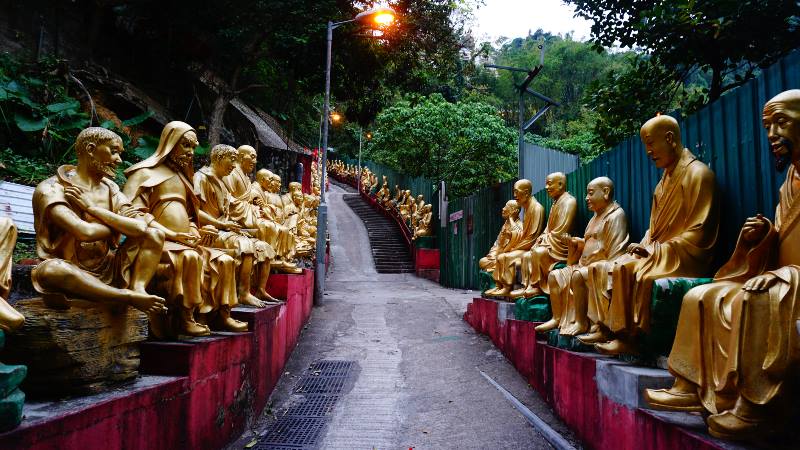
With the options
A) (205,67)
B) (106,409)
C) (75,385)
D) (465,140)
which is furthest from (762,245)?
(465,140)

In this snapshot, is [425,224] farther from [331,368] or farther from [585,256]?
[585,256]

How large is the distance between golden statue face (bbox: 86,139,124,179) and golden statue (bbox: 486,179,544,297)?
5.29 metres

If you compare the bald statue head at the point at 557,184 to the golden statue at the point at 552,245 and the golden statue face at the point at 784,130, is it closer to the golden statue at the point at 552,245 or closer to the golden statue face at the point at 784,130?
the golden statue at the point at 552,245

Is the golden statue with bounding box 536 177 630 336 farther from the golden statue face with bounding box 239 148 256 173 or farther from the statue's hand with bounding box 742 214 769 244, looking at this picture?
the golden statue face with bounding box 239 148 256 173

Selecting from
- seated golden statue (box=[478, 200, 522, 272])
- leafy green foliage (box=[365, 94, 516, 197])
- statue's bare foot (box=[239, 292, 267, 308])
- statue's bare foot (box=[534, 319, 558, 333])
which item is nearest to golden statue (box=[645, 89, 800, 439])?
statue's bare foot (box=[534, 319, 558, 333])

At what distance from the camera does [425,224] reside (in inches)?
756

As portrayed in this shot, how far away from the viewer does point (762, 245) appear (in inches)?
109

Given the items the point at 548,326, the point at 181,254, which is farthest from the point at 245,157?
the point at 548,326

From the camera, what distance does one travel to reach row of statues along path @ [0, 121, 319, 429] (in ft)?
9.39

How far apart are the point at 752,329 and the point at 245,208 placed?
5.77 m

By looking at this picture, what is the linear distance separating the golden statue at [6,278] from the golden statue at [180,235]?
1179 millimetres

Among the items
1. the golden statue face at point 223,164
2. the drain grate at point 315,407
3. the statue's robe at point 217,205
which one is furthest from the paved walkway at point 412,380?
the golden statue face at point 223,164

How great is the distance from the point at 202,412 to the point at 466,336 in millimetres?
5289

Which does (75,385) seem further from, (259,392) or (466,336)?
(466,336)
